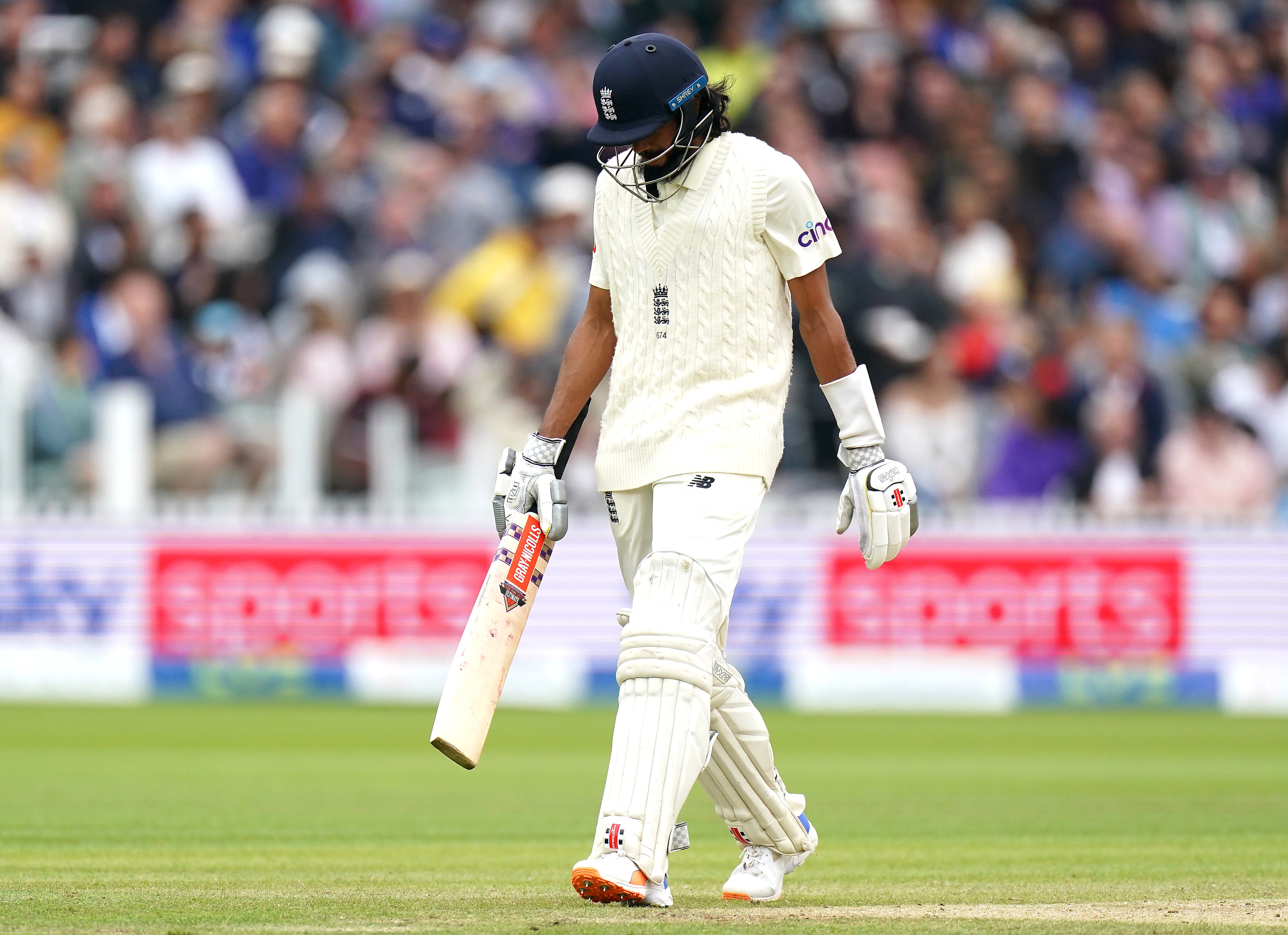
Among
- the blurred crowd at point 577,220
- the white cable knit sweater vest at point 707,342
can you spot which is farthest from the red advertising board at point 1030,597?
the white cable knit sweater vest at point 707,342

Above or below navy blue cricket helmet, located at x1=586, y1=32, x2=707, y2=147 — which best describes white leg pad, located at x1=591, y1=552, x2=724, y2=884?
below

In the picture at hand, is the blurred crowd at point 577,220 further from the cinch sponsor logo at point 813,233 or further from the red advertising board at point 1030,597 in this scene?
the cinch sponsor logo at point 813,233

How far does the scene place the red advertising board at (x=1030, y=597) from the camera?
1273 cm

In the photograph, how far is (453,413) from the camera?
496 inches

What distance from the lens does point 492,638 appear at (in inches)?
194

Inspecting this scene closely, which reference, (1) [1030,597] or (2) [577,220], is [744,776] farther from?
(2) [577,220]

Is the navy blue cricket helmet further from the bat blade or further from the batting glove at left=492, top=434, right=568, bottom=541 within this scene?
the bat blade

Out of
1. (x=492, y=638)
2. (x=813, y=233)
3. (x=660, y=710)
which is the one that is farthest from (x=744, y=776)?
(x=813, y=233)

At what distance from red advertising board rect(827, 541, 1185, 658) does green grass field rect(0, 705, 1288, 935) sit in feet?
1.65

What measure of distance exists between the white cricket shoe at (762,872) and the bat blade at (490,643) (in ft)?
2.27

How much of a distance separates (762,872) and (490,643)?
851mm

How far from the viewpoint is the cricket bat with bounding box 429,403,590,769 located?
4.82m

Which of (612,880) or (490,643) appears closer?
(612,880)

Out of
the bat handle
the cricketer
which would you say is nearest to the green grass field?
the cricketer
